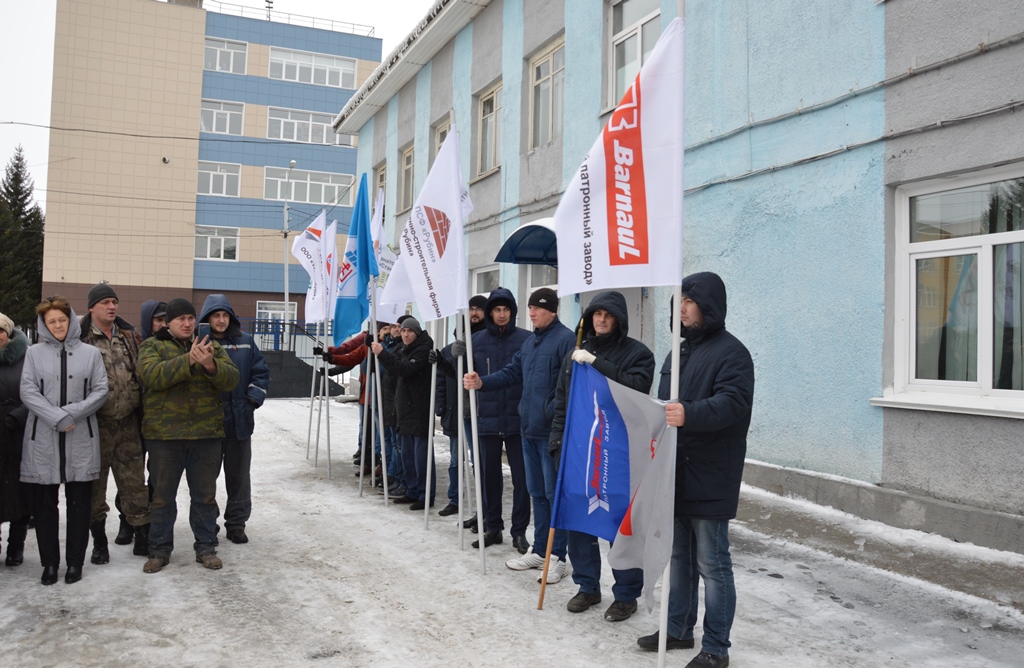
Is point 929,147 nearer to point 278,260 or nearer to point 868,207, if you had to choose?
point 868,207

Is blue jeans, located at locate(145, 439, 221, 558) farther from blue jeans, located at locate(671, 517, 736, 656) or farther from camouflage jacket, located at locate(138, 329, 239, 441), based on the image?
blue jeans, located at locate(671, 517, 736, 656)

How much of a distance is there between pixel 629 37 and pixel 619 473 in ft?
23.7

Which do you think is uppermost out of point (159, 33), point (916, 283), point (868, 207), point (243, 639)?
point (159, 33)

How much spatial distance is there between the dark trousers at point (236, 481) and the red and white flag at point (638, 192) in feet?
11.0

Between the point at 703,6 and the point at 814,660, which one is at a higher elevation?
the point at 703,6

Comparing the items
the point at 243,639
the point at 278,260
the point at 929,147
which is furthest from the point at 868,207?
the point at 278,260

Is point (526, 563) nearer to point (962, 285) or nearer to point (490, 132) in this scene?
point (962, 285)

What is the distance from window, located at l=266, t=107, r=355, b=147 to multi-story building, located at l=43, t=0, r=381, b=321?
63 millimetres

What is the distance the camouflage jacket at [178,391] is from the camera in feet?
17.0

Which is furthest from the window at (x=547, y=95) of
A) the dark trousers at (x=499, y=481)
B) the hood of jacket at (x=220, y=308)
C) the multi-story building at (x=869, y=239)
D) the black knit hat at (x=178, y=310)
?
the black knit hat at (x=178, y=310)

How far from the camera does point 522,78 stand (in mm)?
11953

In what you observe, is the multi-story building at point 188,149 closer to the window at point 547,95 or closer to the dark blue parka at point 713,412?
the window at point 547,95

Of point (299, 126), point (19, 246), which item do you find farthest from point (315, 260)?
point (19, 246)

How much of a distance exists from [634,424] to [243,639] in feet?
7.77
